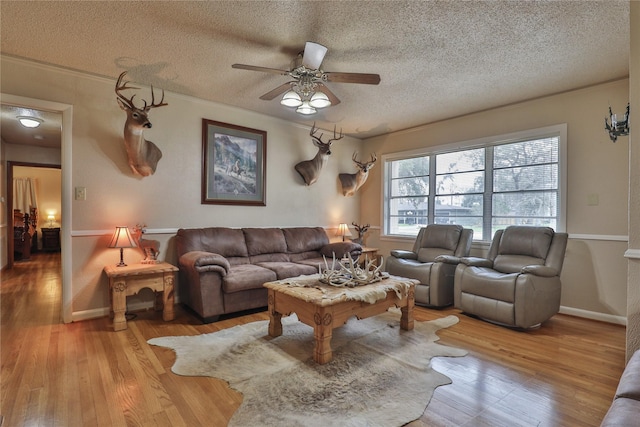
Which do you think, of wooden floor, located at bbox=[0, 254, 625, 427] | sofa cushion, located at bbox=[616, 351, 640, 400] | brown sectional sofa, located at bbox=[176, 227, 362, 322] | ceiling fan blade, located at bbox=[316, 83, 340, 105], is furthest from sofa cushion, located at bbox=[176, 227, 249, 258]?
sofa cushion, located at bbox=[616, 351, 640, 400]

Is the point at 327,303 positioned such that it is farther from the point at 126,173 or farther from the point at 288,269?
the point at 126,173

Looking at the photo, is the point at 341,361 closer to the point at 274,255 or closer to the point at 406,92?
the point at 274,255

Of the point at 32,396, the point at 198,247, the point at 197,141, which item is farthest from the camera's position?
the point at 197,141

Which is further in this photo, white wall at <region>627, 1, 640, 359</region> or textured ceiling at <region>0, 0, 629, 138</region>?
textured ceiling at <region>0, 0, 629, 138</region>

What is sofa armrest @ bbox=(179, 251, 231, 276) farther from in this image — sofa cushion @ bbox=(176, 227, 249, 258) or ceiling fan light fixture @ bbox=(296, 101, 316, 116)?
ceiling fan light fixture @ bbox=(296, 101, 316, 116)

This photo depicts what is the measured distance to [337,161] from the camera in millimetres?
5641

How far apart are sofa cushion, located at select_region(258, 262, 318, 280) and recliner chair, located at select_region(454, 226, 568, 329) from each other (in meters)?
1.66

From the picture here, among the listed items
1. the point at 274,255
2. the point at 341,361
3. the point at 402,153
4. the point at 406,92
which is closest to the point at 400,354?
the point at 341,361

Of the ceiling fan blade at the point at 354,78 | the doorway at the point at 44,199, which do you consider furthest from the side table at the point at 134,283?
the doorway at the point at 44,199

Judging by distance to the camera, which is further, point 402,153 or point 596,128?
point 402,153

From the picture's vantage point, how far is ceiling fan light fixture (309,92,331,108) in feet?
9.76

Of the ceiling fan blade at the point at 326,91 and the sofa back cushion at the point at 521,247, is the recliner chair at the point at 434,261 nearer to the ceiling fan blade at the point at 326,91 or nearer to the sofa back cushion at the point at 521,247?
the sofa back cushion at the point at 521,247

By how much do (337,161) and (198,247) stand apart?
9.44ft

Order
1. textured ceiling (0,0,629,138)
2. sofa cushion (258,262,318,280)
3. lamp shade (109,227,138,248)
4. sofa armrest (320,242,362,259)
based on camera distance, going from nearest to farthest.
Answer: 1. textured ceiling (0,0,629,138)
2. lamp shade (109,227,138,248)
3. sofa cushion (258,262,318,280)
4. sofa armrest (320,242,362,259)
